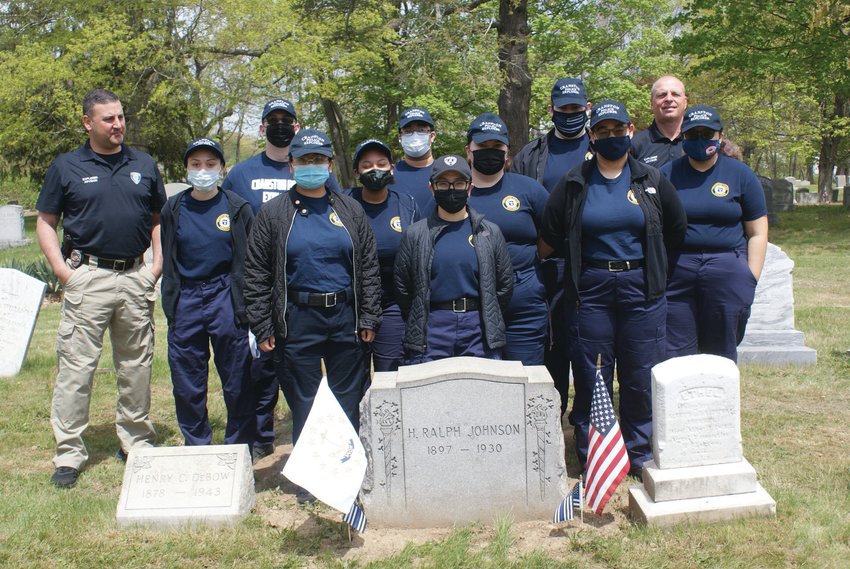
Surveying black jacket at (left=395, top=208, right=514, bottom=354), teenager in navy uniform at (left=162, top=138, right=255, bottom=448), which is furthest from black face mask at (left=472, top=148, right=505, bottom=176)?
teenager in navy uniform at (left=162, top=138, right=255, bottom=448)

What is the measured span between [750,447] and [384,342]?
2.74 meters

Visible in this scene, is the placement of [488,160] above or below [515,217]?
above

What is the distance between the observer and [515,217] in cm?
510

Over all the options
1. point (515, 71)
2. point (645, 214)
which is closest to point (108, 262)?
point (645, 214)

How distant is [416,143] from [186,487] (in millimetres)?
2676

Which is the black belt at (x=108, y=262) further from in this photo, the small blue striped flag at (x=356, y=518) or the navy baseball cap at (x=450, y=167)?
the small blue striped flag at (x=356, y=518)

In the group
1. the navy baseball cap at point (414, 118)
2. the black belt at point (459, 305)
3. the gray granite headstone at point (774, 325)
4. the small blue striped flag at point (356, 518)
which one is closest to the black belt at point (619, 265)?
the black belt at point (459, 305)

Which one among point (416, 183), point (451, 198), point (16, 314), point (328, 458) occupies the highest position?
point (416, 183)

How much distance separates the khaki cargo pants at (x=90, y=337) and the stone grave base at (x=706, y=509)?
3492mm

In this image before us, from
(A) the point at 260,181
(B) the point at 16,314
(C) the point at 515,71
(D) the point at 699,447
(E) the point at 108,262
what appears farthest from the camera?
(C) the point at 515,71

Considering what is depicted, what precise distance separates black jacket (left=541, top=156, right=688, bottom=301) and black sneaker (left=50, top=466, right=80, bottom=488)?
3.50 m

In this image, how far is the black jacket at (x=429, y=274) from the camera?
188 inches

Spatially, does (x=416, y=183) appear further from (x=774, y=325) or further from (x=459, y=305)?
(x=774, y=325)

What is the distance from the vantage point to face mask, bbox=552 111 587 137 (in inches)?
219
